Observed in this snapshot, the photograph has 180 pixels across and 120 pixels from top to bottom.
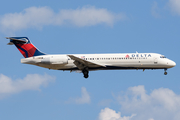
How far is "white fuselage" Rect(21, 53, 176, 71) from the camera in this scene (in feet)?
138

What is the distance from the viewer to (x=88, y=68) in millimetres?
42938

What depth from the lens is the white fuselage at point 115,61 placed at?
42.1 meters

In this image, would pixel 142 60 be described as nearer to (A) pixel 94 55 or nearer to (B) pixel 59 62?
(A) pixel 94 55

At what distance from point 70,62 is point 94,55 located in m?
3.61

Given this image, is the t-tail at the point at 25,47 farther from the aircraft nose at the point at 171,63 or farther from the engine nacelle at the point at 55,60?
the aircraft nose at the point at 171,63

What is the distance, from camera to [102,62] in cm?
4266

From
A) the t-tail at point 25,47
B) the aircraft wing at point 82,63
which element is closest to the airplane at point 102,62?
the aircraft wing at point 82,63

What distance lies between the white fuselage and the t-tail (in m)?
1.61

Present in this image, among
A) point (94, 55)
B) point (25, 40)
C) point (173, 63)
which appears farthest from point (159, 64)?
point (25, 40)

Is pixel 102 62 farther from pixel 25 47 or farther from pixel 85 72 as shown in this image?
pixel 25 47

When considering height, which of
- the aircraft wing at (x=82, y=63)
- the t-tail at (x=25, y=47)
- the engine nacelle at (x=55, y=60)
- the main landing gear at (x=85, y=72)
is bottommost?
the main landing gear at (x=85, y=72)

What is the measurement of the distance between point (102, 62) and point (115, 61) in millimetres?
1871

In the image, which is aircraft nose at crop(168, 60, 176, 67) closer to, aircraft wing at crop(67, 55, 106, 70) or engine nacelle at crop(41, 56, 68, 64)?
aircraft wing at crop(67, 55, 106, 70)

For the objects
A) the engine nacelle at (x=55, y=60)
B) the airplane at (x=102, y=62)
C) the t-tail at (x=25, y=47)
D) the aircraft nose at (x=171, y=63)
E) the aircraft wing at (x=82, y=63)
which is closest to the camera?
the aircraft wing at (x=82, y=63)
